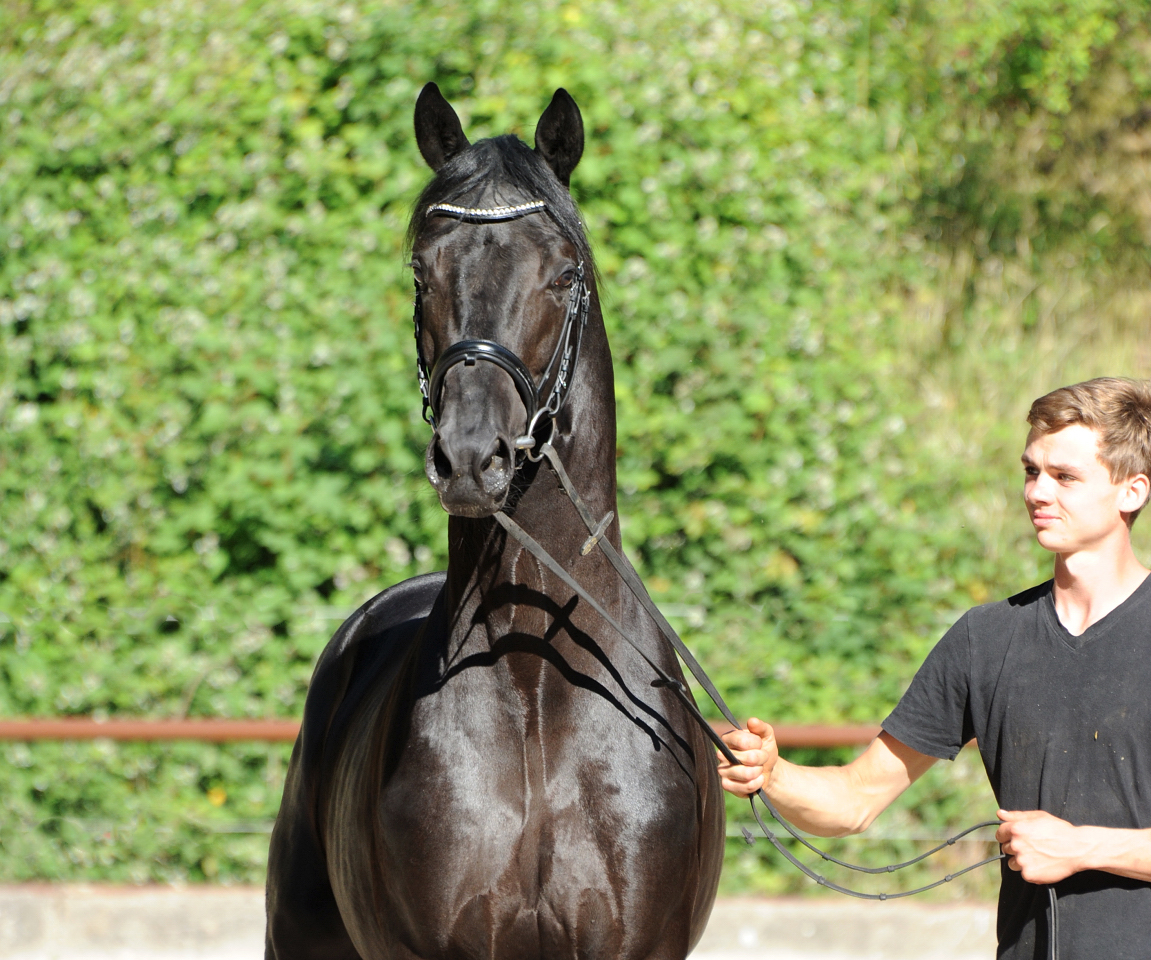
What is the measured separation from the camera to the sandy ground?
5.01m

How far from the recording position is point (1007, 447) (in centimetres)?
674

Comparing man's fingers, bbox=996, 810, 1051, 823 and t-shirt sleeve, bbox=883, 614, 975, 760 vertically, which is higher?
t-shirt sleeve, bbox=883, 614, 975, 760

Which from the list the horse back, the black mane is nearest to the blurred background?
the horse back

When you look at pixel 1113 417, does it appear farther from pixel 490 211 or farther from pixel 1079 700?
pixel 490 211

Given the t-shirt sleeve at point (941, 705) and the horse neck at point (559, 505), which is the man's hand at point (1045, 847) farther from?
the horse neck at point (559, 505)

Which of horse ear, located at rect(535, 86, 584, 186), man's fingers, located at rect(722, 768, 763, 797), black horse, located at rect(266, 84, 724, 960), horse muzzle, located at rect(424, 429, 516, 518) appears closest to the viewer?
horse muzzle, located at rect(424, 429, 516, 518)

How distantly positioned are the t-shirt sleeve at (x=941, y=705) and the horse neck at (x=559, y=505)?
708 mm

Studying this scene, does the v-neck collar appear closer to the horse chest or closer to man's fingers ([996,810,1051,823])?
man's fingers ([996,810,1051,823])

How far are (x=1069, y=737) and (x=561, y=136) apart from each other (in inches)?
60.2

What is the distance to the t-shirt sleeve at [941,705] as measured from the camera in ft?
7.61

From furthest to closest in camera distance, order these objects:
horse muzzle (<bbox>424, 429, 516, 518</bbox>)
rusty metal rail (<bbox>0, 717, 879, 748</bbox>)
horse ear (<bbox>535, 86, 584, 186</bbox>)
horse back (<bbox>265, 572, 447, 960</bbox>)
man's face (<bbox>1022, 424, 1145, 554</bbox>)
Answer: rusty metal rail (<bbox>0, 717, 879, 748</bbox>) < horse back (<bbox>265, 572, 447, 960</bbox>) < horse ear (<bbox>535, 86, 584, 186</bbox>) < man's face (<bbox>1022, 424, 1145, 554</bbox>) < horse muzzle (<bbox>424, 429, 516, 518</bbox>)

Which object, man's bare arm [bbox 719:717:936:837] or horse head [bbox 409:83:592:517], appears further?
man's bare arm [bbox 719:717:936:837]

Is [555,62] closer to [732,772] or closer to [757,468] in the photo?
[757,468]

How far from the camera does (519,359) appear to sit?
82.9 inches
